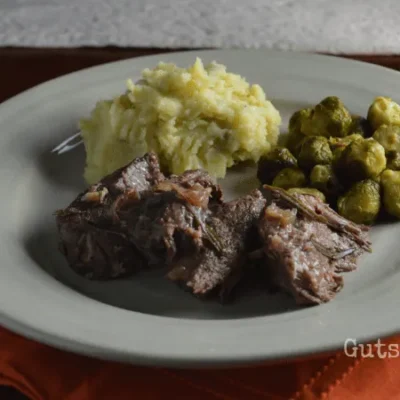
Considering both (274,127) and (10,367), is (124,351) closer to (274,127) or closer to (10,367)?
(10,367)

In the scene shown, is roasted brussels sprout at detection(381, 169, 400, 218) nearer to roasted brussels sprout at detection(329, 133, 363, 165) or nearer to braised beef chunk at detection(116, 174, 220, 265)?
roasted brussels sprout at detection(329, 133, 363, 165)

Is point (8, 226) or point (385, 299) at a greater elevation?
point (385, 299)

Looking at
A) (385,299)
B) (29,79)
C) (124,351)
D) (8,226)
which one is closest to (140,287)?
(124,351)

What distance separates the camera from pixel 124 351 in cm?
253

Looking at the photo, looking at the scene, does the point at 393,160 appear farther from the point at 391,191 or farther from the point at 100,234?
the point at 100,234

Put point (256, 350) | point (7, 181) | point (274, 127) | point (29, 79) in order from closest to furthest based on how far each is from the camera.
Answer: point (256, 350), point (7, 181), point (274, 127), point (29, 79)

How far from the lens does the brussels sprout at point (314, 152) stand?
3.79 metres

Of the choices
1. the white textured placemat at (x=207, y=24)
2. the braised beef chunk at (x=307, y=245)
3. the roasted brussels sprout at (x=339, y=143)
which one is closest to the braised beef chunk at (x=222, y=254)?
the braised beef chunk at (x=307, y=245)

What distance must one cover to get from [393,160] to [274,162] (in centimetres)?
65

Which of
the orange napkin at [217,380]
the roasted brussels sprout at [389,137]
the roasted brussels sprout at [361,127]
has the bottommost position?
the orange napkin at [217,380]

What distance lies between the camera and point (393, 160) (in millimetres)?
3768

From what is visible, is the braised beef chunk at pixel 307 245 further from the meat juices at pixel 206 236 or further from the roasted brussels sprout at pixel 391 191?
the roasted brussels sprout at pixel 391 191

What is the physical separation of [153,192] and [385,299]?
111 cm

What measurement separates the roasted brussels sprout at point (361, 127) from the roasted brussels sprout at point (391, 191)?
55 cm
